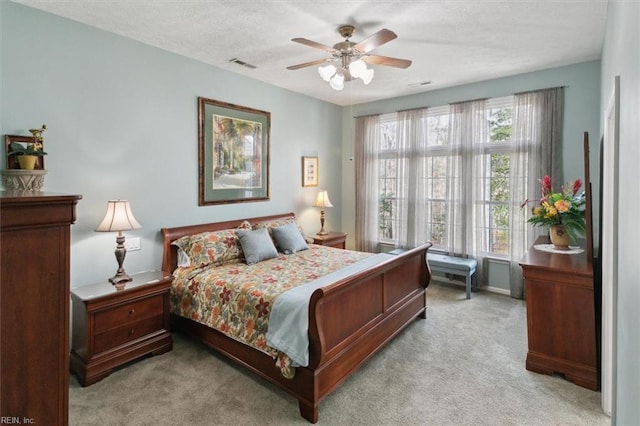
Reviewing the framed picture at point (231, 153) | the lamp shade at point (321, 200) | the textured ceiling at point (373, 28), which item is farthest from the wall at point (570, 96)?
the framed picture at point (231, 153)

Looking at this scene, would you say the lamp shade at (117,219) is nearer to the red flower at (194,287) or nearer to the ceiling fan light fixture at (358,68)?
the red flower at (194,287)

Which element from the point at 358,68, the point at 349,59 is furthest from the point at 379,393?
the point at 349,59

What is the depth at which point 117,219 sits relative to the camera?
2.90 meters

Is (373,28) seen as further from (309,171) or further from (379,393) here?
(379,393)

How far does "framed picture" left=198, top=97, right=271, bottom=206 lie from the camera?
393 cm

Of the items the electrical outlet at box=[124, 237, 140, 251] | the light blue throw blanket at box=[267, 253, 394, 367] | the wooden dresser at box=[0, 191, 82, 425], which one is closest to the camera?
the wooden dresser at box=[0, 191, 82, 425]

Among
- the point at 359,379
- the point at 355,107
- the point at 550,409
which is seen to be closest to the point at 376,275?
the point at 359,379

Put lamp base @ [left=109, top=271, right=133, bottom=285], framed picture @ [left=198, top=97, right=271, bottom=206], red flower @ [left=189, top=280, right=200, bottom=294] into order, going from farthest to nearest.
Answer: framed picture @ [left=198, top=97, right=271, bottom=206] < red flower @ [left=189, top=280, right=200, bottom=294] < lamp base @ [left=109, top=271, right=133, bottom=285]

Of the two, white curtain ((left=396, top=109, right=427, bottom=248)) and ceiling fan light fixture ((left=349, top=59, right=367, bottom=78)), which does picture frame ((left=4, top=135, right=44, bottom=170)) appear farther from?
white curtain ((left=396, top=109, right=427, bottom=248))

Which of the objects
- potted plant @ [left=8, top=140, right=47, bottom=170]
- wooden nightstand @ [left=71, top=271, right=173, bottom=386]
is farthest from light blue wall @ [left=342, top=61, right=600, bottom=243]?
potted plant @ [left=8, top=140, right=47, bottom=170]

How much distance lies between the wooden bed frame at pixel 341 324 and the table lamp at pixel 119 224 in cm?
56

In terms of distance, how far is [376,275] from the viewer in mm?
2867

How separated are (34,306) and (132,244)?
253 centimetres

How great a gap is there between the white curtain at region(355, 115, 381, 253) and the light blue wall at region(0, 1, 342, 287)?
→ 2.14 metres
